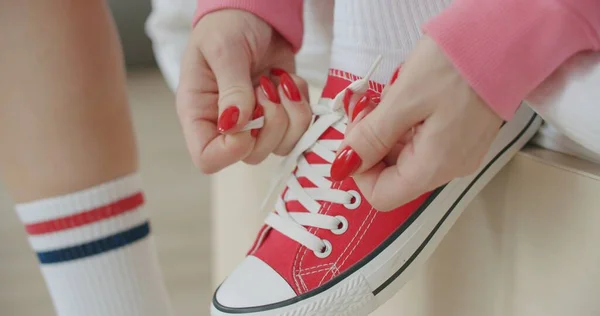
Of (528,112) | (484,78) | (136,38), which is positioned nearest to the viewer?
(484,78)

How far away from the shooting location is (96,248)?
538mm

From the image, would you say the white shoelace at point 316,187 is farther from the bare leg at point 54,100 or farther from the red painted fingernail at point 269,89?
the bare leg at point 54,100

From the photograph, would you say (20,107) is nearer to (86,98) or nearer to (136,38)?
(86,98)

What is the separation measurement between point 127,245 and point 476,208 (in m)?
0.29

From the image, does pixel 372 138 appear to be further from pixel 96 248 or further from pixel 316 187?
A: pixel 96 248

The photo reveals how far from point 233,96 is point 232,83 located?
0.01m

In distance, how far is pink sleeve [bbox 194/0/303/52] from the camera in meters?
0.50

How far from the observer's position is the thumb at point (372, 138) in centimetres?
36

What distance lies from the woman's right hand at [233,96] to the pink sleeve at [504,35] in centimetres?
15

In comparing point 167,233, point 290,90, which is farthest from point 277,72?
point 167,233

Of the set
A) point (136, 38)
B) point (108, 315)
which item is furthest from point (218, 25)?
point (136, 38)

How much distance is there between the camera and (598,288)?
41 centimetres

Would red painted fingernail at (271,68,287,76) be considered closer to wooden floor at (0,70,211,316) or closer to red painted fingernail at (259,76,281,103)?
red painted fingernail at (259,76,281,103)

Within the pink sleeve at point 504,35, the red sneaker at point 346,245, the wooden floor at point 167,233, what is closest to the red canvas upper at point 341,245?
the red sneaker at point 346,245
